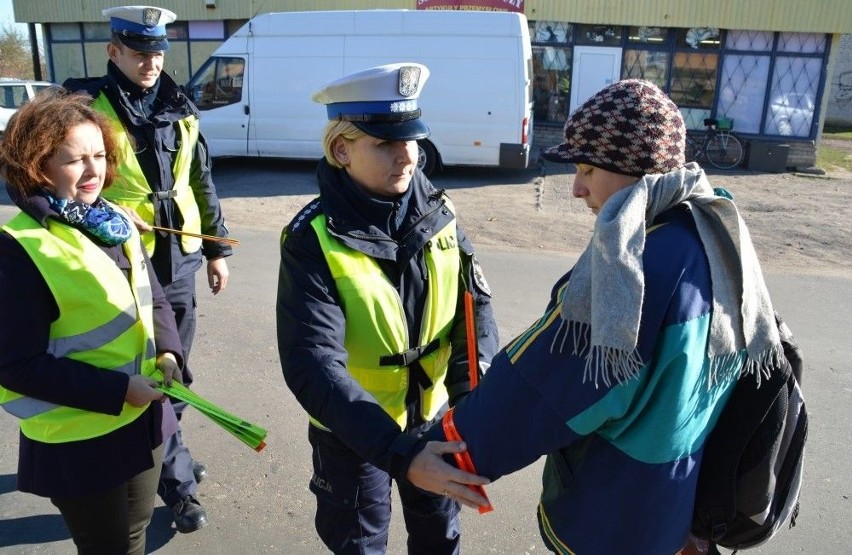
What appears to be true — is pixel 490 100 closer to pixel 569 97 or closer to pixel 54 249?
pixel 569 97

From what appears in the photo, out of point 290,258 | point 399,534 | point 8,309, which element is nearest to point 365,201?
point 290,258

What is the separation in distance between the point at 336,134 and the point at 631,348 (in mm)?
1225

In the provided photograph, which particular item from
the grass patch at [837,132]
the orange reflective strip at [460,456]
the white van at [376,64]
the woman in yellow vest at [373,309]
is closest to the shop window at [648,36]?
the white van at [376,64]

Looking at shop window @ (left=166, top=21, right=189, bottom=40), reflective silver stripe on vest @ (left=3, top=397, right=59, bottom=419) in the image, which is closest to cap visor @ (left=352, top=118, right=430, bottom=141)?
reflective silver stripe on vest @ (left=3, top=397, right=59, bottom=419)

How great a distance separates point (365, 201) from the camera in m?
2.21

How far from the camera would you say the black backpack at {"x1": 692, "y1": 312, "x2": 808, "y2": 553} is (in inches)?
66.4

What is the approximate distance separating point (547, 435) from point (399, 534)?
185cm

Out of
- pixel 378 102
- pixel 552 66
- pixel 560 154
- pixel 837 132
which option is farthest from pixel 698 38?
pixel 560 154

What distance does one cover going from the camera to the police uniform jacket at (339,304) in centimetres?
192

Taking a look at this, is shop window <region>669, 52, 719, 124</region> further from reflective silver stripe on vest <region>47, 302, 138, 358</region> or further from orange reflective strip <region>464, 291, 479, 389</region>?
reflective silver stripe on vest <region>47, 302, 138, 358</region>

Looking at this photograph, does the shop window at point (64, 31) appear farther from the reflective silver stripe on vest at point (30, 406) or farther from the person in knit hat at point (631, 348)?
the person in knit hat at point (631, 348)

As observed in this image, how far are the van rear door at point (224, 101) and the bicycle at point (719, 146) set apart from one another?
912 centimetres

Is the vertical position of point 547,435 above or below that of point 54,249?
below

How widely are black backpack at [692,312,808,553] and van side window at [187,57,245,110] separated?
12.0 meters
